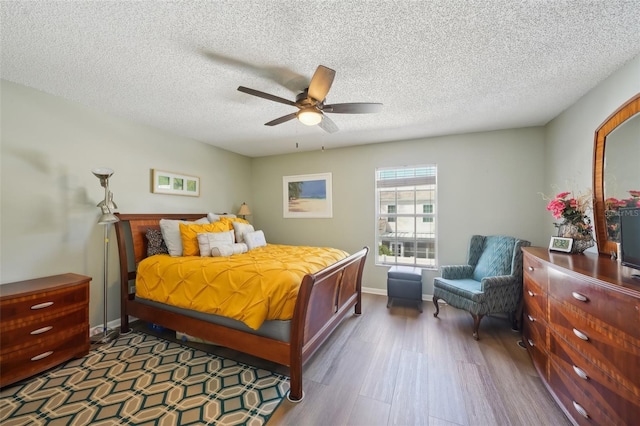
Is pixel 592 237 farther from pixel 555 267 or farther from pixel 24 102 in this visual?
pixel 24 102

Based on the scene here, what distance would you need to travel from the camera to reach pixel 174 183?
355cm

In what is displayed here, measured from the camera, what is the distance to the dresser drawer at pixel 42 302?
182 cm

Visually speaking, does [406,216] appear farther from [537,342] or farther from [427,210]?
[537,342]

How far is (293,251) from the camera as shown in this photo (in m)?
3.28

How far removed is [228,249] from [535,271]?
3.15 m

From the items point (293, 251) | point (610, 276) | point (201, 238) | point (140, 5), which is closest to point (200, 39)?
point (140, 5)

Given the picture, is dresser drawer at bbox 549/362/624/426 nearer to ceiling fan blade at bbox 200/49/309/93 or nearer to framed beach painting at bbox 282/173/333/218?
ceiling fan blade at bbox 200/49/309/93

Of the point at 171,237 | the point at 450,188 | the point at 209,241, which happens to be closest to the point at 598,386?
the point at 450,188

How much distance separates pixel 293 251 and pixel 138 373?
1.91 m

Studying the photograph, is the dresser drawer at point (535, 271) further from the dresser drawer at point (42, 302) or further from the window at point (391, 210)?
the dresser drawer at point (42, 302)

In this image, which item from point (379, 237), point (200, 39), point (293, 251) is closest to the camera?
point (200, 39)

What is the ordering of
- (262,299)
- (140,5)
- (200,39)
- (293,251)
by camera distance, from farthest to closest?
1. (293,251)
2. (262,299)
3. (200,39)
4. (140,5)

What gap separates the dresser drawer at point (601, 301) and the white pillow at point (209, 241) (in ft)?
10.5

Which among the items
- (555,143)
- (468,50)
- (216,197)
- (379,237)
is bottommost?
(379,237)
